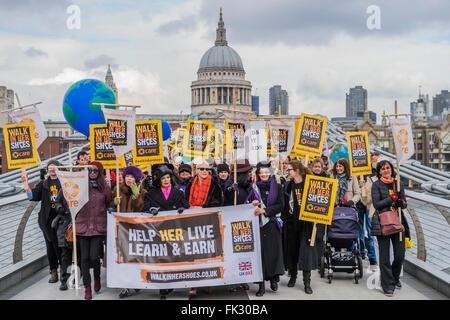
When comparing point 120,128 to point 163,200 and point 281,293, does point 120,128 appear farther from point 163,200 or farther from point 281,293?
point 281,293

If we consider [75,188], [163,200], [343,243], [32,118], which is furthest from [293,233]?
[32,118]

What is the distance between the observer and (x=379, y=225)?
869cm

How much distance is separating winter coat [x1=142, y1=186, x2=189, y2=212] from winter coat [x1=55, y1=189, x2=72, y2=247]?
113 cm

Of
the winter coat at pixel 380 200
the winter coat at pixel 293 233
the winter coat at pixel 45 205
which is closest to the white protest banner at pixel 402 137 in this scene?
the winter coat at pixel 380 200

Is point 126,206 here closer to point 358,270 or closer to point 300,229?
point 300,229

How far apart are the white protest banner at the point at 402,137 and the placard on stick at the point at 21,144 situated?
5.74 meters

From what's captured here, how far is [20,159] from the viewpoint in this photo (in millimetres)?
10875

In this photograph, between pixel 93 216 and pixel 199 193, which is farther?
pixel 199 193

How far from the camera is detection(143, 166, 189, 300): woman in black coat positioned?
8.60 meters

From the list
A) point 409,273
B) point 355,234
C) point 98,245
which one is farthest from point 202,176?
point 409,273

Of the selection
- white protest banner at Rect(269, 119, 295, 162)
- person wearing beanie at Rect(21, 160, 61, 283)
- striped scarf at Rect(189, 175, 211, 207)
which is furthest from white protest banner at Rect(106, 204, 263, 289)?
white protest banner at Rect(269, 119, 295, 162)

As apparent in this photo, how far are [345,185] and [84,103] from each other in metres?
5.82

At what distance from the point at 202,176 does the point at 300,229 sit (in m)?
1.60

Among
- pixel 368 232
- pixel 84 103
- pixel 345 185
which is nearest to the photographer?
pixel 368 232
